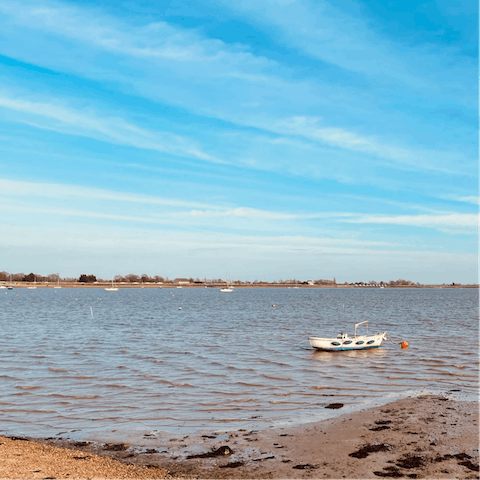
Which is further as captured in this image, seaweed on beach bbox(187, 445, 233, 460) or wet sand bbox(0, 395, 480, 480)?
seaweed on beach bbox(187, 445, 233, 460)

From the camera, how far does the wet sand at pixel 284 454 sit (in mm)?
12406

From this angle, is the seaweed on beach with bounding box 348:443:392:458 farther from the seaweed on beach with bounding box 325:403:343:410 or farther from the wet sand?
the seaweed on beach with bounding box 325:403:343:410

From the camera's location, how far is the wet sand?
12.4 metres

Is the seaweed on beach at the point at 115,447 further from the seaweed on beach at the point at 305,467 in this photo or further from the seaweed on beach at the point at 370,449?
the seaweed on beach at the point at 370,449

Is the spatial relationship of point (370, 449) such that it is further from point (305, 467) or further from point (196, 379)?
point (196, 379)

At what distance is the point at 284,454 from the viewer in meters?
14.3

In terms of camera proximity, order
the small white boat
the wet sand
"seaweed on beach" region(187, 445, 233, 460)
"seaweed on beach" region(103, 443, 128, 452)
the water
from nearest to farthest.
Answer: the wet sand
"seaweed on beach" region(187, 445, 233, 460)
"seaweed on beach" region(103, 443, 128, 452)
the water
the small white boat

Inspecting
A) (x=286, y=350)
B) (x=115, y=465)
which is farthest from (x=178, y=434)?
(x=286, y=350)

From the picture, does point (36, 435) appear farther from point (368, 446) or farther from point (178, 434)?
point (368, 446)

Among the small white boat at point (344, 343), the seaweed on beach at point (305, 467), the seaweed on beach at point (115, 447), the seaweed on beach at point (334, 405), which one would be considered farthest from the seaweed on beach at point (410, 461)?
the small white boat at point (344, 343)

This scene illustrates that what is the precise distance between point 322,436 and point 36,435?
9455 mm

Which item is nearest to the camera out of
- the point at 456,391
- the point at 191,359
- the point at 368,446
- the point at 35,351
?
the point at 368,446

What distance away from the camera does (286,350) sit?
122 feet

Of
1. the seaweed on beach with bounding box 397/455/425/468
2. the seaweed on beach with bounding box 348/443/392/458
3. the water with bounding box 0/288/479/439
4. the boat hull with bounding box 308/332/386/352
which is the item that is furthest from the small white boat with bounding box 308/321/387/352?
the seaweed on beach with bounding box 397/455/425/468
